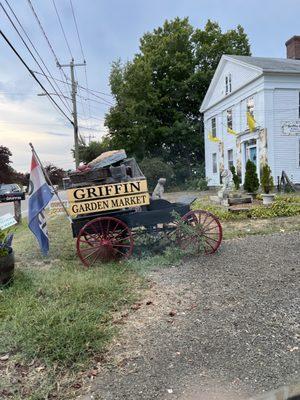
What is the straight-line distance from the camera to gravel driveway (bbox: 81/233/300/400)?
8.70 feet

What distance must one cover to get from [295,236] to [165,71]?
2564 cm

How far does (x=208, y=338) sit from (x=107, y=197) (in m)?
3.22

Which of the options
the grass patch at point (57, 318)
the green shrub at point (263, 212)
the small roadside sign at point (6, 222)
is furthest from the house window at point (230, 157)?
the small roadside sign at point (6, 222)

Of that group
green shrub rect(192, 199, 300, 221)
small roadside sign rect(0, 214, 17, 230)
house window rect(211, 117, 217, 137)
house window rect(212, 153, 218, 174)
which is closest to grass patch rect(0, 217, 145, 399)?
small roadside sign rect(0, 214, 17, 230)

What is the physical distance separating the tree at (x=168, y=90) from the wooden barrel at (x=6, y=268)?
872 inches

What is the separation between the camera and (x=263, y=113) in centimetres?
1759

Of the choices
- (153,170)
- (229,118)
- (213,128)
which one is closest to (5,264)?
(229,118)

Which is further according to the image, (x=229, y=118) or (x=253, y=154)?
(x=229, y=118)

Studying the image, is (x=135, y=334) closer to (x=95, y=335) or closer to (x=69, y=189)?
(x=95, y=335)

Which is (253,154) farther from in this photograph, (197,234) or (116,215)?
(116,215)

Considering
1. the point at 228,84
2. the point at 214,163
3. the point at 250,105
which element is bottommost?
the point at 214,163

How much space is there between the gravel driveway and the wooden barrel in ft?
6.36

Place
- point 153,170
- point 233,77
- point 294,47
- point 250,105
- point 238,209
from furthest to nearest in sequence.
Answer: point 153,170, point 294,47, point 233,77, point 250,105, point 238,209

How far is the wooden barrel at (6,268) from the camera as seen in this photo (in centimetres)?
472
